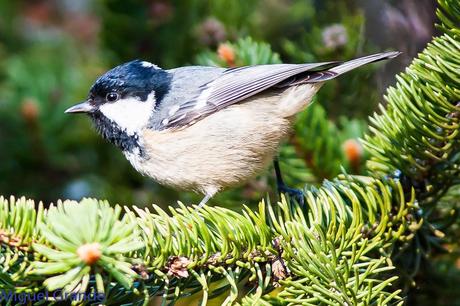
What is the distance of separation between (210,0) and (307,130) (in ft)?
3.42

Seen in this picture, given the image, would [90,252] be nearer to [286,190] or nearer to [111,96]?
[286,190]

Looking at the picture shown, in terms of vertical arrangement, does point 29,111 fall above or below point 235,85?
above

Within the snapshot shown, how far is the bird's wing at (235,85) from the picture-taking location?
2322 mm

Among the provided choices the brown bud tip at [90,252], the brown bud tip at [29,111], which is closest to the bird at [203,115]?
the brown bud tip at [29,111]

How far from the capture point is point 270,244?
1527 mm

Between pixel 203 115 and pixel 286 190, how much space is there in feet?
1.82

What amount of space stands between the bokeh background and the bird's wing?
0.05 m

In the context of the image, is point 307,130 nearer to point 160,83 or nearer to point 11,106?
point 160,83

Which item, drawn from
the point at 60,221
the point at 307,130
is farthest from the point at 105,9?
the point at 60,221

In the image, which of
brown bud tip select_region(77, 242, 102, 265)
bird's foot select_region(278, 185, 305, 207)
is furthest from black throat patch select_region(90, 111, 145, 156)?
brown bud tip select_region(77, 242, 102, 265)

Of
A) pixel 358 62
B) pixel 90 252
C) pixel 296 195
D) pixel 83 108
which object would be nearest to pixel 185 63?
pixel 83 108

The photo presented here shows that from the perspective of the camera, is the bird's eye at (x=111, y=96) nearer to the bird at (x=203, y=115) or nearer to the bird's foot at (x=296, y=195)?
the bird at (x=203, y=115)

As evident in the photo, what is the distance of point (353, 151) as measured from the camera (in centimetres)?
219

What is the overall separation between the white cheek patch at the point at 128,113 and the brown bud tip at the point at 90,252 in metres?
1.39
